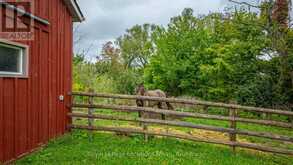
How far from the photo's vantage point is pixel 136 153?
5789 mm

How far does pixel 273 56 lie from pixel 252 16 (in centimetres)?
510

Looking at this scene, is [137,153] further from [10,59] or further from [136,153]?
[10,59]

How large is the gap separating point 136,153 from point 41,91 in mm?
2549

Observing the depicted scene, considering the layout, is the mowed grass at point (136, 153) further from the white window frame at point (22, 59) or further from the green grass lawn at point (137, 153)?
the white window frame at point (22, 59)

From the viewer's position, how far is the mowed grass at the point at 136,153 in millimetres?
5246

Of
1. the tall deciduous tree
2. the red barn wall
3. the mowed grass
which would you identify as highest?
the tall deciduous tree

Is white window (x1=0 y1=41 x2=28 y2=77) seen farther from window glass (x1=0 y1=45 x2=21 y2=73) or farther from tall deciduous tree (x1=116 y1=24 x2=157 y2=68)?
tall deciduous tree (x1=116 y1=24 x2=157 y2=68)

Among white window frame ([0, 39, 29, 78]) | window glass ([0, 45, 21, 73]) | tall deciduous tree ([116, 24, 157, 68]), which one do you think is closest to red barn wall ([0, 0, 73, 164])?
white window frame ([0, 39, 29, 78])

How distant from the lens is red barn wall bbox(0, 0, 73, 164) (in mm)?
4809

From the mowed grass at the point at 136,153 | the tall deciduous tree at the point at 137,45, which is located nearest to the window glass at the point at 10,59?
the mowed grass at the point at 136,153

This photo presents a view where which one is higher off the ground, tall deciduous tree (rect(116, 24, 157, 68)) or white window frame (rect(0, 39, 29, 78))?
tall deciduous tree (rect(116, 24, 157, 68))

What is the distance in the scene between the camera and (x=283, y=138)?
19.6 feet

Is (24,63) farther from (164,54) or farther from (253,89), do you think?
(164,54)

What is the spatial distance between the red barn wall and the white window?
13 cm
